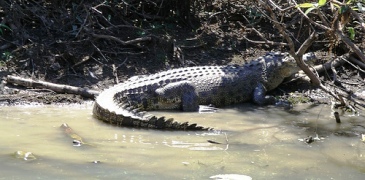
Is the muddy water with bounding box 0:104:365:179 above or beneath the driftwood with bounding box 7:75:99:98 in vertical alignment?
beneath

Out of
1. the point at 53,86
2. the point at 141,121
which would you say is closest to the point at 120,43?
the point at 53,86

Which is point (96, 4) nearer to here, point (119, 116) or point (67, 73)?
point (67, 73)

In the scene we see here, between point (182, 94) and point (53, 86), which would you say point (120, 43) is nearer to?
point (53, 86)

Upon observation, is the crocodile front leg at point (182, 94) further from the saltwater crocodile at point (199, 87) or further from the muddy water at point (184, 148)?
the muddy water at point (184, 148)

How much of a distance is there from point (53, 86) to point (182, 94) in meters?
1.73

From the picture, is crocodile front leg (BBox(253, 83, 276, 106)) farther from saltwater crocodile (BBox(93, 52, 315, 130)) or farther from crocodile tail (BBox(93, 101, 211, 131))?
crocodile tail (BBox(93, 101, 211, 131))

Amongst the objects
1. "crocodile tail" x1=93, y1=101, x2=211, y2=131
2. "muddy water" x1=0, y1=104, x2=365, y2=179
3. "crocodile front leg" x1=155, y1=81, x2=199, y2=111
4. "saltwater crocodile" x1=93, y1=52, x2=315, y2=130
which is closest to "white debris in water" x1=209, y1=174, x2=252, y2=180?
"muddy water" x1=0, y1=104, x2=365, y2=179

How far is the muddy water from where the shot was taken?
14.0 feet

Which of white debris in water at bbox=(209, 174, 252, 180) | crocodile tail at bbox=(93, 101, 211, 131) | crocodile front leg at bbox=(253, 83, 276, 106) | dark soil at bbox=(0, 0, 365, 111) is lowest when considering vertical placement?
white debris in water at bbox=(209, 174, 252, 180)

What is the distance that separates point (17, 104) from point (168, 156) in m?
3.00

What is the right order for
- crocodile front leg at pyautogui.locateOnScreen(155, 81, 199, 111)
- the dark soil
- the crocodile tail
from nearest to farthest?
the crocodile tail → crocodile front leg at pyautogui.locateOnScreen(155, 81, 199, 111) → the dark soil

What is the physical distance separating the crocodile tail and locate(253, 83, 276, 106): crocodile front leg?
6.54 feet

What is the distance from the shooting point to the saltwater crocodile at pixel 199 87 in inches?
275

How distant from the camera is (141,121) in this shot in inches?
231
